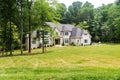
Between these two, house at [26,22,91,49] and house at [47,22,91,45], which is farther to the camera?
house at [47,22,91,45]

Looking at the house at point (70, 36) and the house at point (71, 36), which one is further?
the house at point (71, 36)

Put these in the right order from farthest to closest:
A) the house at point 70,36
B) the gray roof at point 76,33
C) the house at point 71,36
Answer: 1. the gray roof at point 76,33
2. the house at point 71,36
3. the house at point 70,36

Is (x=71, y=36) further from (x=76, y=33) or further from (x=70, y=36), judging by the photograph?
(x=76, y=33)

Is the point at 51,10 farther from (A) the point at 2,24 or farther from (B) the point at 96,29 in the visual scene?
(B) the point at 96,29

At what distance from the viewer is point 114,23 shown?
204 ft

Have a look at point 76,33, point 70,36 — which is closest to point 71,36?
point 70,36

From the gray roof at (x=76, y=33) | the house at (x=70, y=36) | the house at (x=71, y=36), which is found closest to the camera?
the house at (x=70, y=36)

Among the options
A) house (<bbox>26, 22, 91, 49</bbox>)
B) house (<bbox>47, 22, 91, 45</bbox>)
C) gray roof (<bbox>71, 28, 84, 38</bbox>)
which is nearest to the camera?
house (<bbox>26, 22, 91, 49</bbox>)

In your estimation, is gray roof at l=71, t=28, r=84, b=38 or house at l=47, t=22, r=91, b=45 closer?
house at l=47, t=22, r=91, b=45

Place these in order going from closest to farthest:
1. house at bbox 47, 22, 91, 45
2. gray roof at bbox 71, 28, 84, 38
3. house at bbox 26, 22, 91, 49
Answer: house at bbox 26, 22, 91, 49, house at bbox 47, 22, 91, 45, gray roof at bbox 71, 28, 84, 38

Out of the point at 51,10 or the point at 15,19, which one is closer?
the point at 15,19

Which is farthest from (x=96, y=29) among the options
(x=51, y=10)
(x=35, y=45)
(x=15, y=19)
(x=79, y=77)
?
(x=79, y=77)

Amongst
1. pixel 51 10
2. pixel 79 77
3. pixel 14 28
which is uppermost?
pixel 51 10

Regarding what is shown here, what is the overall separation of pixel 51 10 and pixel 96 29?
114 feet
